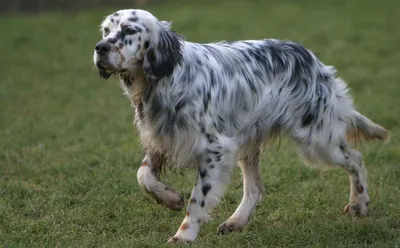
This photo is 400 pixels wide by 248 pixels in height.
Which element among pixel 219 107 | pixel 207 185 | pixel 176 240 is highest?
pixel 219 107

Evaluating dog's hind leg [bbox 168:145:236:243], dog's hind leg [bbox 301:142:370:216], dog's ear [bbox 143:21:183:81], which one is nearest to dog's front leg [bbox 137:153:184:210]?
dog's hind leg [bbox 168:145:236:243]

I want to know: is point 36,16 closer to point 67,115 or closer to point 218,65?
point 67,115

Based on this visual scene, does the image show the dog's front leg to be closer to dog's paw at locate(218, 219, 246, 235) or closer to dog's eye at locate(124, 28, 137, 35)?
A: dog's paw at locate(218, 219, 246, 235)

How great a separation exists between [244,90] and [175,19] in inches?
518

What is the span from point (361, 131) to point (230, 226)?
1436mm

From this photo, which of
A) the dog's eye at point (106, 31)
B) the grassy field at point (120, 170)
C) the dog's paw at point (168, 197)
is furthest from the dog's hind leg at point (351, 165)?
the dog's eye at point (106, 31)

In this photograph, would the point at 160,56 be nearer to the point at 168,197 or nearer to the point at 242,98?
the point at 242,98

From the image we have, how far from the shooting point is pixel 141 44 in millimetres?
5523

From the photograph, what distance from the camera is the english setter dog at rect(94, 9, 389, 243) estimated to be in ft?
18.2

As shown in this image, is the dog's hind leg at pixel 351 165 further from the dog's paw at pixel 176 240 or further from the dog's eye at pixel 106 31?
the dog's eye at pixel 106 31

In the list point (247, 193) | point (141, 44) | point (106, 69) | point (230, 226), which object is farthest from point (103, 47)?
point (247, 193)

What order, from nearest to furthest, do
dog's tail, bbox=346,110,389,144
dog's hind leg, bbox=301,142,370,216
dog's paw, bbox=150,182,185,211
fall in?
dog's paw, bbox=150,182,185,211 → dog's hind leg, bbox=301,142,370,216 → dog's tail, bbox=346,110,389,144

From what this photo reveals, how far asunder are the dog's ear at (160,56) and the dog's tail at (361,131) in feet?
5.80

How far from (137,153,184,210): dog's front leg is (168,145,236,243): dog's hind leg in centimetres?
14
